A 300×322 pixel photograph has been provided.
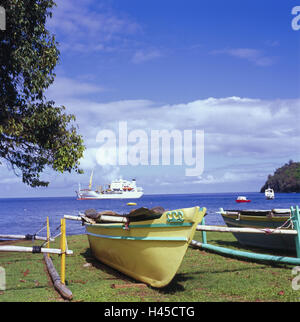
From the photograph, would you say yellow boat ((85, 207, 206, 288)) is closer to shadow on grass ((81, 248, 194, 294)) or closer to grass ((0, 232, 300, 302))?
shadow on grass ((81, 248, 194, 294))

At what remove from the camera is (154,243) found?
8070 mm

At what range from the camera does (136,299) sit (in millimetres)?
7102

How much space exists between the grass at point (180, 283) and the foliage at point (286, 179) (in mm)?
150294

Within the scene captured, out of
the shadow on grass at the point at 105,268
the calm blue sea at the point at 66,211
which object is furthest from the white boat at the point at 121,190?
the shadow on grass at the point at 105,268

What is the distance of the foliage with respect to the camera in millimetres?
148875

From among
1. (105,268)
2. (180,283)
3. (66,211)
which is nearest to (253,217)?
(180,283)

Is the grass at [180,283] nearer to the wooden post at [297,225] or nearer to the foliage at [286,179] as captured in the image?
the wooden post at [297,225]

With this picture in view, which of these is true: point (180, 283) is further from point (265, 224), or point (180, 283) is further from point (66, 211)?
point (66, 211)

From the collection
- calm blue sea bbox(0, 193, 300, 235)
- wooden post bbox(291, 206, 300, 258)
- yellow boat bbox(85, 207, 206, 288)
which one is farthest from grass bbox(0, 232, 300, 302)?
calm blue sea bbox(0, 193, 300, 235)

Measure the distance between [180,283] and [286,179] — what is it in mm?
162292

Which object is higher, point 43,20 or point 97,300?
point 43,20
